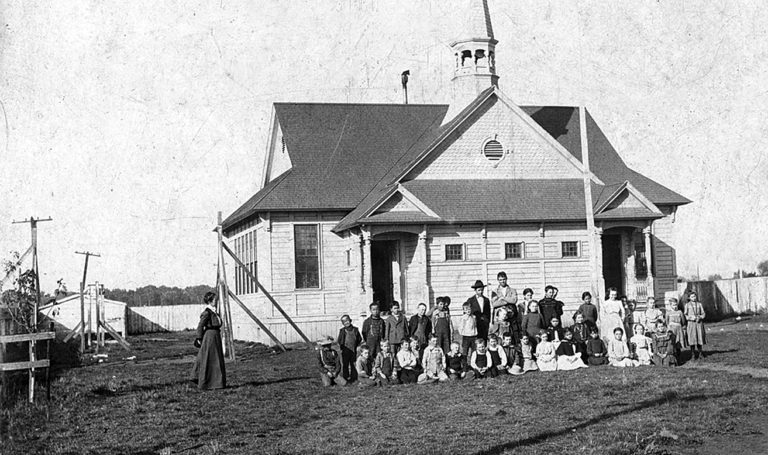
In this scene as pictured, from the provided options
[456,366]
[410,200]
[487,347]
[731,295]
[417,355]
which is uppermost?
[410,200]

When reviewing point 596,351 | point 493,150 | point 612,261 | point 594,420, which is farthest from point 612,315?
point 612,261

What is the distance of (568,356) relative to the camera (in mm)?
18672

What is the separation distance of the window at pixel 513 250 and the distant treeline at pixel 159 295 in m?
57.8

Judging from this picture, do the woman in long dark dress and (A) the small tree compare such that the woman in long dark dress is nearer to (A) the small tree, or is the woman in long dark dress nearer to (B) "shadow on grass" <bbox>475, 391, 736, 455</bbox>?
(A) the small tree

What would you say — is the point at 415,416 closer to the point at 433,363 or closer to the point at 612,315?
the point at 433,363

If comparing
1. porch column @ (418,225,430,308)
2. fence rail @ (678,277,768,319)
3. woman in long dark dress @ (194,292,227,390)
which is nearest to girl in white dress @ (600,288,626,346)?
woman in long dark dress @ (194,292,227,390)

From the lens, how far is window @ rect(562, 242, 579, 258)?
30906 millimetres

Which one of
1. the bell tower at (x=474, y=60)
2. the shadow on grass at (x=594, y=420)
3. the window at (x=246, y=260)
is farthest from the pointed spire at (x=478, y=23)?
the shadow on grass at (x=594, y=420)

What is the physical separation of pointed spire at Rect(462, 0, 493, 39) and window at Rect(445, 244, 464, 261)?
8968 millimetres

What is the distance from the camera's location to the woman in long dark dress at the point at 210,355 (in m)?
17.6

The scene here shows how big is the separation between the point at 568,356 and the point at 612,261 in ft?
49.4

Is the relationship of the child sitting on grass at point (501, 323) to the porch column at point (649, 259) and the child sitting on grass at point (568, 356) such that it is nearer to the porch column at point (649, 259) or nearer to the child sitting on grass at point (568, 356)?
the child sitting on grass at point (568, 356)

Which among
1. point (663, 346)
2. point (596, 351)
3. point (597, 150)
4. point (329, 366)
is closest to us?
point (329, 366)

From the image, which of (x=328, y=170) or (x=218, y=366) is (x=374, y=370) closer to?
(x=218, y=366)
